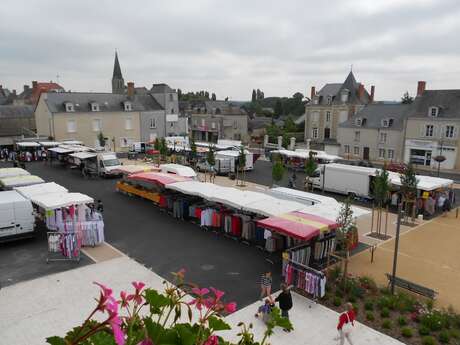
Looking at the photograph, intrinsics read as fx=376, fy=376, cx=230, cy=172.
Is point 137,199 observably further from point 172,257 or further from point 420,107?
point 420,107

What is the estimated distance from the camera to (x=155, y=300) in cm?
233

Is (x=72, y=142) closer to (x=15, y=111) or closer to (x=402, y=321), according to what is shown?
(x=15, y=111)

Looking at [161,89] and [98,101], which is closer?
[98,101]

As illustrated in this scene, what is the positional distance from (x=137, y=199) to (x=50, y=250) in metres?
8.79

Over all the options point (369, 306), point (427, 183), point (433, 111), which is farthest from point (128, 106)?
point (369, 306)

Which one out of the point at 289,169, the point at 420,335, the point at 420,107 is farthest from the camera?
the point at 420,107

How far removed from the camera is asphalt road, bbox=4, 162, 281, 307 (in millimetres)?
11320

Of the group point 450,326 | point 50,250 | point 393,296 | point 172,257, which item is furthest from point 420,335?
point 50,250

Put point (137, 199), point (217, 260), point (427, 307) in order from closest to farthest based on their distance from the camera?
point (427, 307) < point (217, 260) < point (137, 199)

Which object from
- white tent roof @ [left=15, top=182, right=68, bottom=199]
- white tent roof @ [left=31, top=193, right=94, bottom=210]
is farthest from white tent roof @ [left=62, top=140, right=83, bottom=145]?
white tent roof @ [left=31, top=193, right=94, bottom=210]

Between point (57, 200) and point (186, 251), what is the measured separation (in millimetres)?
5645

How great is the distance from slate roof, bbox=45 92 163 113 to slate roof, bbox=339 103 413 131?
25.0 meters

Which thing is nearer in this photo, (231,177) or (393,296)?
(393,296)

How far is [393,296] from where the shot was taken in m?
10.4
